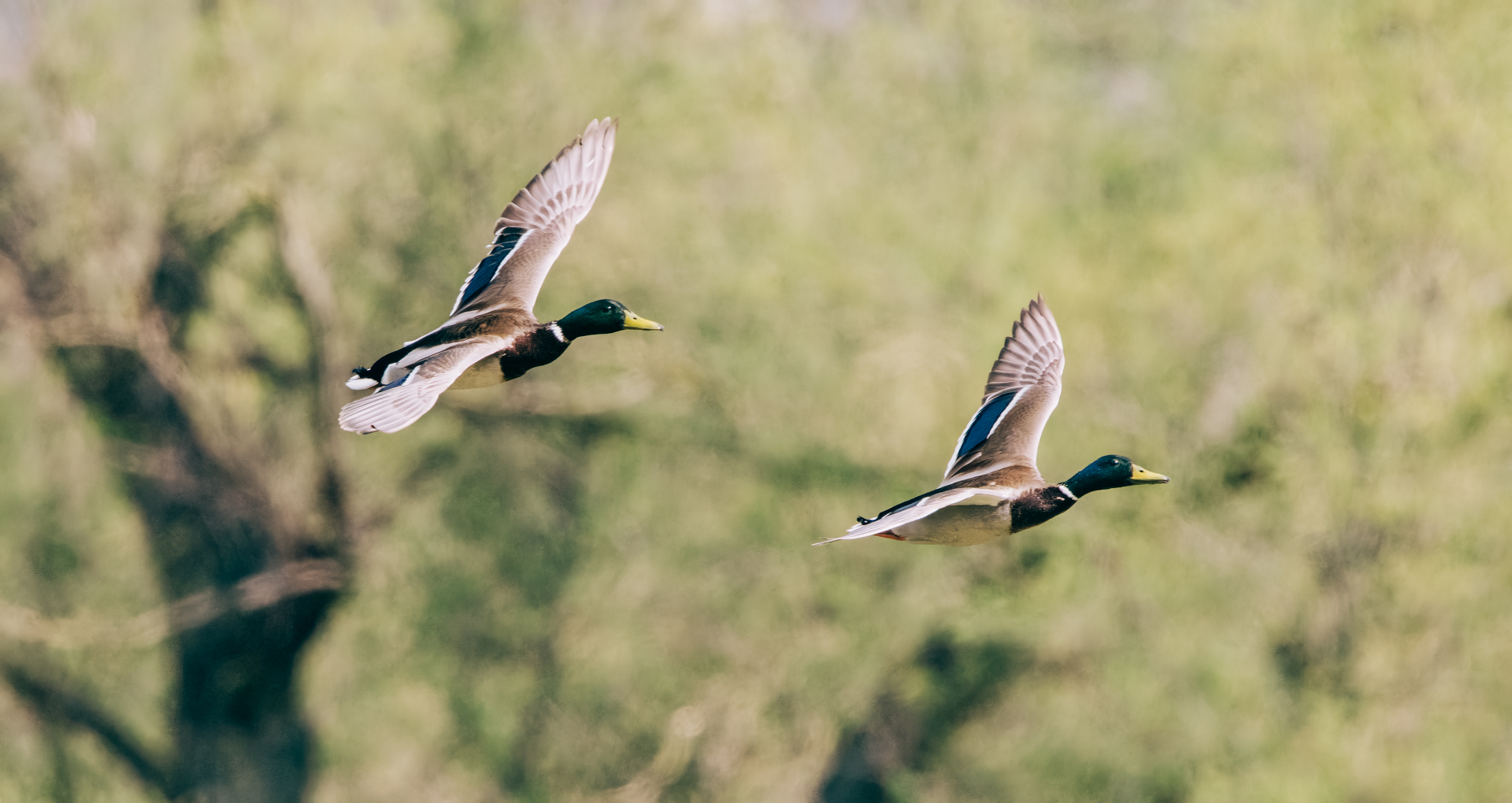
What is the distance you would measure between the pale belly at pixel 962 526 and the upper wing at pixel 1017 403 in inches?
12.6

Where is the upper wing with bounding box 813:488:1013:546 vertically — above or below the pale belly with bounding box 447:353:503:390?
below

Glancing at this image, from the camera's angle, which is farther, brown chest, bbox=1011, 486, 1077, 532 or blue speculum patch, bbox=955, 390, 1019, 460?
blue speculum patch, bbox=955, 390, 1019, 460

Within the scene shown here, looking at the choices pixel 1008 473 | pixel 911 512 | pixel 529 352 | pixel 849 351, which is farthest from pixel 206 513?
pixel 911 512

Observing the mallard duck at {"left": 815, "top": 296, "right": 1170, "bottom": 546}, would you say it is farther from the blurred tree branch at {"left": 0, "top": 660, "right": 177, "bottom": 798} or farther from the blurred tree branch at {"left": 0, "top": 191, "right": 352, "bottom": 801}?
the blurred tree branch at {"left": 0, "top": 660, "right": 177, "bottom": 798}

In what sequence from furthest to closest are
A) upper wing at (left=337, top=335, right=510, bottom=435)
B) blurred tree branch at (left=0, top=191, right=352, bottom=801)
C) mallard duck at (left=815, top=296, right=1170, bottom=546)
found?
blurred tree branch at (left=0, top=191, right=352, bottom=801) → mallard duck at (left=815, top=296, right=1170, bottom=546) → upper wing at (left=337, top=335, right=510, bottom=435)

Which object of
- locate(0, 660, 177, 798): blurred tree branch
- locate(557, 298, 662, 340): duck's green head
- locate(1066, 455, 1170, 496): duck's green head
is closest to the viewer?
locate(557, 298, 662, 340): duck's green head

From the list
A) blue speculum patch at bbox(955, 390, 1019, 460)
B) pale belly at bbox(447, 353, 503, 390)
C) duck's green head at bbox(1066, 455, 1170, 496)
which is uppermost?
pale belly at bbox(447, 353, 503, 390)

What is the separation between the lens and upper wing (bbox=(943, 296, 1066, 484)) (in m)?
5.79

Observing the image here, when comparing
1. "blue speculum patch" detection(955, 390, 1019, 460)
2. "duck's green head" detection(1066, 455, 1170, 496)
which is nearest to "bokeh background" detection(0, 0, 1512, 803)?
"blue speculum patch" detection(955, 390, 1019, 460)

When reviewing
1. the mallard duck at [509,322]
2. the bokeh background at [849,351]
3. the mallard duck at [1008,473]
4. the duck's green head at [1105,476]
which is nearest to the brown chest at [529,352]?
the mallard duck at [509,322]

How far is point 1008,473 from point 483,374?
6.77ft

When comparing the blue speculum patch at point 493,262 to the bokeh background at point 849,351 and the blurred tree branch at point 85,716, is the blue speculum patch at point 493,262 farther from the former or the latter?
the blurred tree branch at point 85,716

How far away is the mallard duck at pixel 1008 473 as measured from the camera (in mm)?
5066

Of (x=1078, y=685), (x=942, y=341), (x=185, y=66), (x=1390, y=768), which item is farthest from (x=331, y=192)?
(x=1390, y=768)
